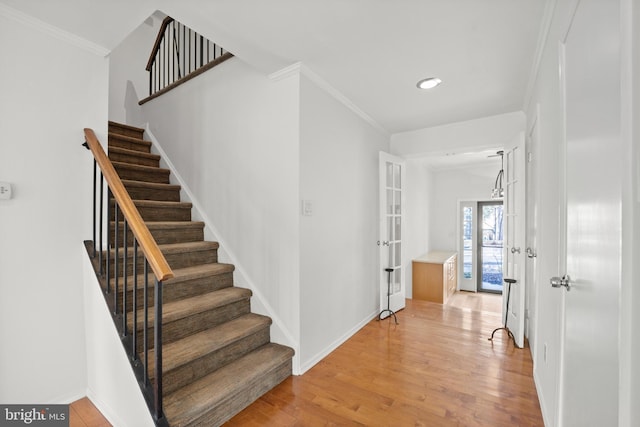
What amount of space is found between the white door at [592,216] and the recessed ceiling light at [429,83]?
1269mm

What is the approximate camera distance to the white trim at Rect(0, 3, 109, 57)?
1.65 metres

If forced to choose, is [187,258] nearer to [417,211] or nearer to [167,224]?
[167,224]

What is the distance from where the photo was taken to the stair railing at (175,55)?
11.3 ft

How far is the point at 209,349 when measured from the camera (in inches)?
76.4

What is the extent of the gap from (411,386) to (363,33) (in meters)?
2.44

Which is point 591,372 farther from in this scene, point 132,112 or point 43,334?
point 132,112

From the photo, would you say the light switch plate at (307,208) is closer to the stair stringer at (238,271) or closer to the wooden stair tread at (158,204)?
the stair stringer at (238,271)

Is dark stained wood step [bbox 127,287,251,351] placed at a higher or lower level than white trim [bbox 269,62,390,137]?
lower

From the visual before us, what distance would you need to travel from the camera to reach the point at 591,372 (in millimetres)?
917

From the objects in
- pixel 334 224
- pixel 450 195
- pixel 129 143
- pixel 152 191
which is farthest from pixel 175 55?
pixel 450 195

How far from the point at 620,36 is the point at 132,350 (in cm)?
228

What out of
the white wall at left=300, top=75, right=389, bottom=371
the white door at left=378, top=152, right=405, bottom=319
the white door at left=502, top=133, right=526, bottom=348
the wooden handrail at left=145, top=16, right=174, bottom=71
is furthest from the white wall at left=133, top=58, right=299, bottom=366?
the white door at left=502, top=133, right=526, bottom=348

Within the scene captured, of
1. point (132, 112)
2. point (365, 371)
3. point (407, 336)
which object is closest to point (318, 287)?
point (365, 371)

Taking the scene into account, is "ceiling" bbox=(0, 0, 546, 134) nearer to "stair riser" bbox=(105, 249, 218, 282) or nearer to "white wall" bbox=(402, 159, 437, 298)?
"stair riser" bbox=(105, 249, 218, 282)
